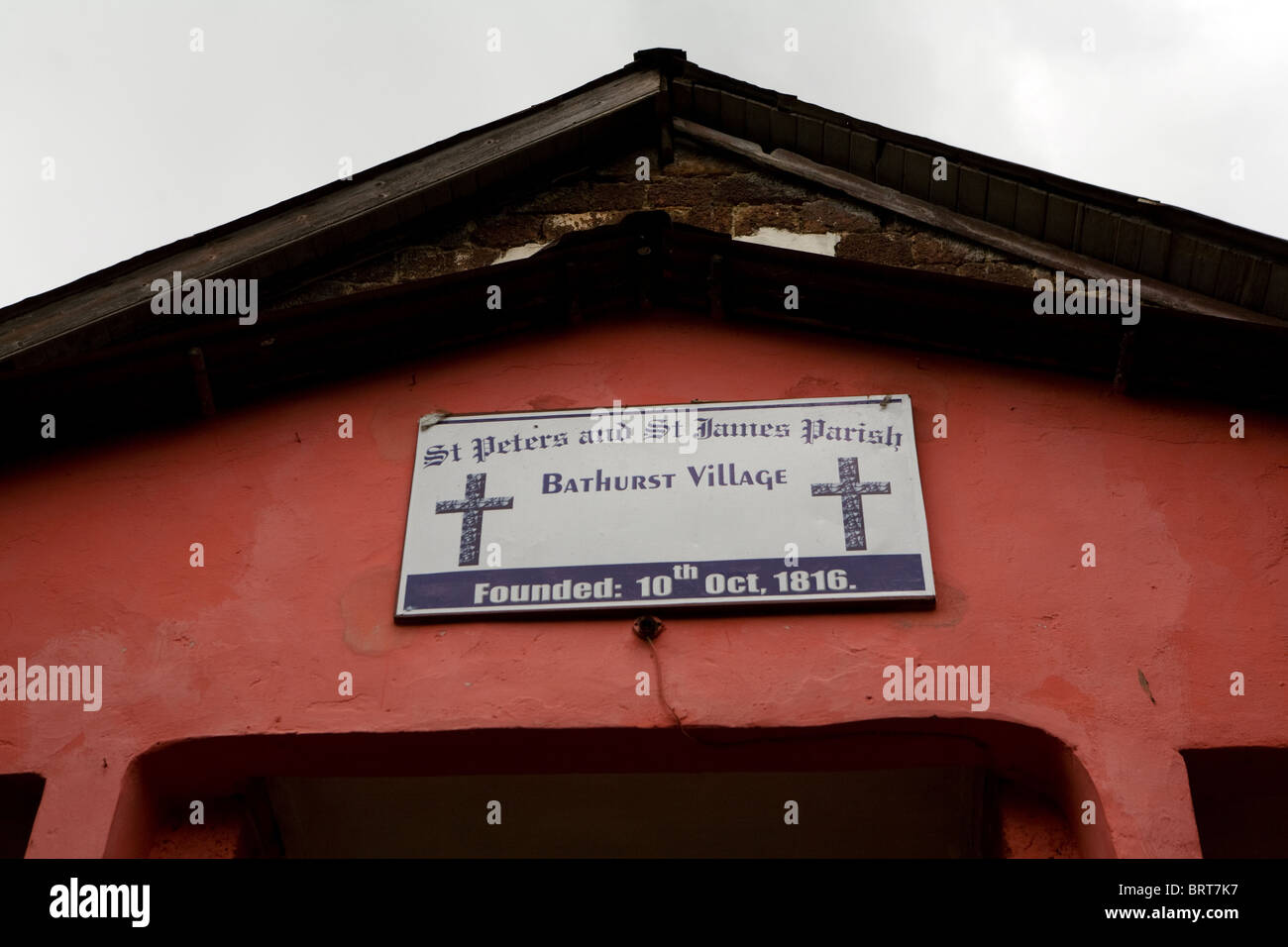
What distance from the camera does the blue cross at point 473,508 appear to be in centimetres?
409

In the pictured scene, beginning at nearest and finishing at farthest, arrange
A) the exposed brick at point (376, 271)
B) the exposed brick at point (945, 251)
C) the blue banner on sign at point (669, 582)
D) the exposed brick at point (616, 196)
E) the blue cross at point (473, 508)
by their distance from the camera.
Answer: the blue banner on sign at point (669, 582) → the blue cross at point (473, 508) → the exposed brick at point (945, 251) → the exposed brick at point (376, 271) → the exposed brick at point (616, 196)

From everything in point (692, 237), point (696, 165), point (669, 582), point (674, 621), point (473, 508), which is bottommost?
point (674, 621)

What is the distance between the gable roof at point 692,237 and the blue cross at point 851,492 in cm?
74

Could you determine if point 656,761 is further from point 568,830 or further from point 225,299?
point 225,299

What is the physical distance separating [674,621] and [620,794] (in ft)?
2.93

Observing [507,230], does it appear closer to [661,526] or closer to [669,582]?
[661,526]

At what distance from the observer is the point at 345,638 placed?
3.97m

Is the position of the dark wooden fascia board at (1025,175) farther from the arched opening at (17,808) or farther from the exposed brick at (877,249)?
the arched opening at (17,808)

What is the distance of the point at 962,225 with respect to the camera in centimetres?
511

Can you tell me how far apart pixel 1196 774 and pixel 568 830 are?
6.85ft

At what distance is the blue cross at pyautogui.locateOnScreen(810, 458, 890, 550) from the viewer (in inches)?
157

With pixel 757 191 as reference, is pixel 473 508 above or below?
below

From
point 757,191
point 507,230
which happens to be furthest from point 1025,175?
point 507,230

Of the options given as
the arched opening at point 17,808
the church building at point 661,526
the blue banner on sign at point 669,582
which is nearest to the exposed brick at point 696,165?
the church building at point 661,526
